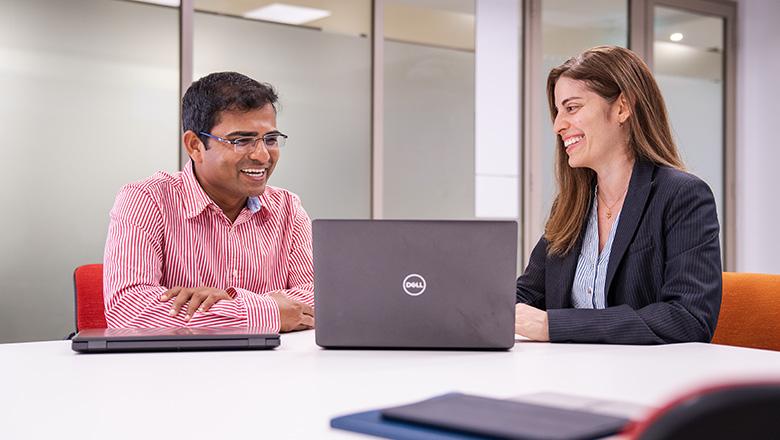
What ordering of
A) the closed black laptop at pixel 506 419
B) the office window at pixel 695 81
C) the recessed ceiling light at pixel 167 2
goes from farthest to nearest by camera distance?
the office window at pixel 695 81, the recessed ceiling light at pixel 167 2, the closed black laptop at pixel 506 419

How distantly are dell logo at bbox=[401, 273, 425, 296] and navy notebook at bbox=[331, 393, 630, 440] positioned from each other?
2.18ft

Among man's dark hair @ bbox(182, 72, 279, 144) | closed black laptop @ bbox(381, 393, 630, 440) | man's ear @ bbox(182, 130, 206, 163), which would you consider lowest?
closed black laptop @ bbox(381, 393, 630, 440)

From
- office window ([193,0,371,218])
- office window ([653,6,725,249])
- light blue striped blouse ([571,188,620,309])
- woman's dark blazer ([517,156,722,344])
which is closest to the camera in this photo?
woman's dark blazer ([517,156,722,344])

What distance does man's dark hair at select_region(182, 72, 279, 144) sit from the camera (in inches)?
106

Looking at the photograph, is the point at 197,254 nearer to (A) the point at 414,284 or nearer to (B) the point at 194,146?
(B) the point at 194,146

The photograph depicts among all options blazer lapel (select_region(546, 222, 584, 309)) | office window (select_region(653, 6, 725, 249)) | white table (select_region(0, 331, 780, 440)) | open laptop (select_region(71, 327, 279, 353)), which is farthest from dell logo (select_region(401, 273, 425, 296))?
office window (select_region(653, 6, 725, 249))

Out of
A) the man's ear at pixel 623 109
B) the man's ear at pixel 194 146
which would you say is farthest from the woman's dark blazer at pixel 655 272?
Result: the man's ear at pixel 194 146

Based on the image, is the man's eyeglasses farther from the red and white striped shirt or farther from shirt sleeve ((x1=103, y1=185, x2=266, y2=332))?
shirt sleeve ((x1=103, y1=185, x2=266, y2=332))

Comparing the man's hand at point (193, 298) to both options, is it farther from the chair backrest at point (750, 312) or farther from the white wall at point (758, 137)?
the white wall at point (758, 137)

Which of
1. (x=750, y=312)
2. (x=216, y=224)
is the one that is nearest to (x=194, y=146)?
(x=216, y=224)

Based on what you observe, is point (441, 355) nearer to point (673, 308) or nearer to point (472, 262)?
point (472, 262)

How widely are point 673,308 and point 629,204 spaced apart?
360mm

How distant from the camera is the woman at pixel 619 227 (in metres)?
1.90

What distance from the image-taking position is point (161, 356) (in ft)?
5.55
